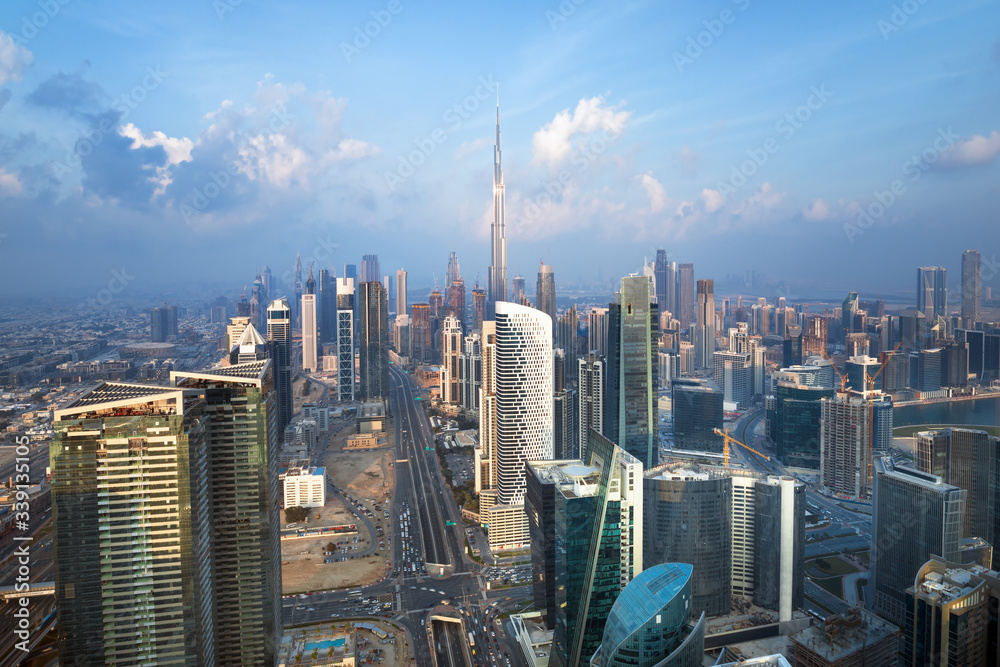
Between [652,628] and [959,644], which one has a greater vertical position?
[652,628]

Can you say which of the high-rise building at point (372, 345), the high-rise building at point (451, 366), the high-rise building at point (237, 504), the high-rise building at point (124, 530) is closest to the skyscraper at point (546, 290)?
the high-rise building at point (451, 366)

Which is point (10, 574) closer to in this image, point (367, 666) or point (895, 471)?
point (367, 666)

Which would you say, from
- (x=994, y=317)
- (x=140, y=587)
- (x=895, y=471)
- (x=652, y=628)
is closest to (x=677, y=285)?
(x=994, y=317)

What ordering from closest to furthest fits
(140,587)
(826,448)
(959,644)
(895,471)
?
(140,587) → (959,644) → (895,471) → (826,448)

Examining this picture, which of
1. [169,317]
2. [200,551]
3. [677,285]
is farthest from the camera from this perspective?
[677,285]

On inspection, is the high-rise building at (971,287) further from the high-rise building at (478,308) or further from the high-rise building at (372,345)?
the high-rise building at (478,308)

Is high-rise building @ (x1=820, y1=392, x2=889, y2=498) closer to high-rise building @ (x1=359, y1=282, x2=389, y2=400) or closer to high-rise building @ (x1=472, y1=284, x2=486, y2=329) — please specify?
high-rise building @ (x1=359, y1=282, x2=389, y2=400)
